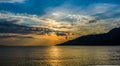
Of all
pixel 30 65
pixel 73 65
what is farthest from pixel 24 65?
pixel 73 65

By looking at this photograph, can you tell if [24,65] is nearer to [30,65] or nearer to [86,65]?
[30,65]

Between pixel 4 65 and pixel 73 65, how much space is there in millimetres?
26790

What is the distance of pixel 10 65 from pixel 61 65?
64.6ft

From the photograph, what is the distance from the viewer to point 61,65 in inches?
4254

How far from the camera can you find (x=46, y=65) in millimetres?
109125

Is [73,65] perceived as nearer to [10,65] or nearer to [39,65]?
[39,65]

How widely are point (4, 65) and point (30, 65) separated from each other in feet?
32.9

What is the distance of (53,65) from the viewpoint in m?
109

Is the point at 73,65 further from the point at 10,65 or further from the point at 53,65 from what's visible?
the point at 10,65

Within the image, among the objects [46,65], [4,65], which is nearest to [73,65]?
[46,65]

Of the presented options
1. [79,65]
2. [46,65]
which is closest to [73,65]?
[79,65]

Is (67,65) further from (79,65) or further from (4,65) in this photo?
(4,65)

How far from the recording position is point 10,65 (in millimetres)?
107375

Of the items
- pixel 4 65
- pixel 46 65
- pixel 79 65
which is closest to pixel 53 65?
pixel 46 65
